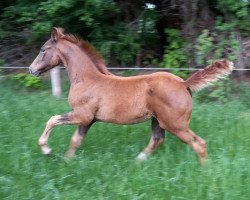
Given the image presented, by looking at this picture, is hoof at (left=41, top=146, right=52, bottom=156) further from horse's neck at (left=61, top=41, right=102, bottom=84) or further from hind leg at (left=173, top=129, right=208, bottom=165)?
hind leg at (left=173, top=129, right=208, bottom=165)

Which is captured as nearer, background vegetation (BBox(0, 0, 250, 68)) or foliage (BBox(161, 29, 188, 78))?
background vegetation (BBox(0, 0, 250, 68))

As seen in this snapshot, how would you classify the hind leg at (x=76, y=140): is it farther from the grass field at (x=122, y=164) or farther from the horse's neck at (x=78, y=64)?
the horse's neck at (x=78, y=64)

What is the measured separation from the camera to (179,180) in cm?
570

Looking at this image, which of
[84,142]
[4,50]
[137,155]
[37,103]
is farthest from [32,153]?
[4,50]

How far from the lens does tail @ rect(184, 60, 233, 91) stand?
21.6 ft

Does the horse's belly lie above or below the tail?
below

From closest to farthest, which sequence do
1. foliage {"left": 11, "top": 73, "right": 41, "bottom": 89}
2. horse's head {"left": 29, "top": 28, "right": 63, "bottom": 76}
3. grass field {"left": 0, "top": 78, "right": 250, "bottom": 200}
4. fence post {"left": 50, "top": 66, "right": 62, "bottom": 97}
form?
grass field {"left": 0, "top": 78, "right": 250, "bottom": 200}
horse's head {"left": 29, "top": 28, "right": 63, "bottom": 76}
fence post {"left": 50, "top": 66, "right": 62, "bottom": 97}
foliage {"left": 11, "top": 73, "right": 41, "bottom": 89}

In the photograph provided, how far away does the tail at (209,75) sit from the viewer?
259 inches

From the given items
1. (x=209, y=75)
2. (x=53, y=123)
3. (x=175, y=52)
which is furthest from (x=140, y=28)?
(x=53, y=123)

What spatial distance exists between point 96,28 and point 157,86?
5.84m

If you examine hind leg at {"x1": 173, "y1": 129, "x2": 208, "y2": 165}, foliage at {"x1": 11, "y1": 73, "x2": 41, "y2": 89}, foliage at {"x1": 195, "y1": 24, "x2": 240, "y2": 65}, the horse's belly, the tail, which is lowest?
foliage at {"x1": 11, "y1": 73, "x2": 41, "y2": 89}

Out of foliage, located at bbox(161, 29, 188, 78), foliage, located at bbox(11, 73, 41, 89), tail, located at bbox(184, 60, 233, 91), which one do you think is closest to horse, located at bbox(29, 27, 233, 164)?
tail, located at bbox(184, 60, 233, 91)

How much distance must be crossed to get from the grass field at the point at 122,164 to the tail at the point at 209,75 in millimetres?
837

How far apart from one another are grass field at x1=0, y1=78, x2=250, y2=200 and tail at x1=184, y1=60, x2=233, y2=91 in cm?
84
